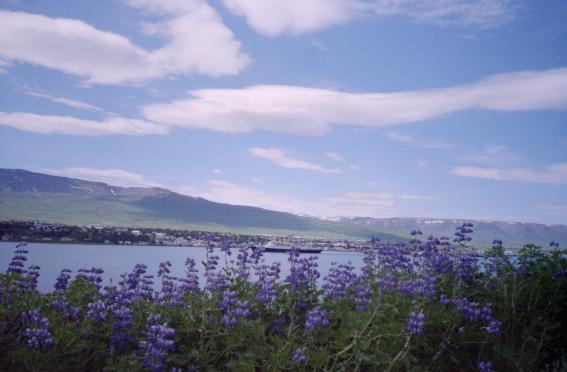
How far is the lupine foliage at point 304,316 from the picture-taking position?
4309 mm

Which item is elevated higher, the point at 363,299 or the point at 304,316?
the point at 363,299

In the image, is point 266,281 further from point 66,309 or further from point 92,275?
point 92,275

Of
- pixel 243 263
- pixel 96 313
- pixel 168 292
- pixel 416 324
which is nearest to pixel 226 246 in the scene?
pixel 243 263

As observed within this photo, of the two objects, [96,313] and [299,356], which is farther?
[96,313]

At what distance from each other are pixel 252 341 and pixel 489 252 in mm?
4288

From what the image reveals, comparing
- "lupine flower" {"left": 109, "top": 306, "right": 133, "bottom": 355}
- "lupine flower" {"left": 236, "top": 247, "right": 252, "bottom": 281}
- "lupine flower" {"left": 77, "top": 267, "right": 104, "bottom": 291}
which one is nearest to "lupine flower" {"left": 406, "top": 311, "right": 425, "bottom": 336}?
"lupine flower" {"left": 236, "top": 247, "right": 252, "bottom": 281}

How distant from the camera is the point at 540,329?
614cm

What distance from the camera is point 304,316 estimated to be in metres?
5.62

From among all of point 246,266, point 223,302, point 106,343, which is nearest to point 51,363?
point 106,343

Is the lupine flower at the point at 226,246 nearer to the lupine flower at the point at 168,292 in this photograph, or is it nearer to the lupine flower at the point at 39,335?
the lupine flower at the point at 168,292

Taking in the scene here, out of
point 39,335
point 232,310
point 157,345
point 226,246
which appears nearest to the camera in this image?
point 157,345

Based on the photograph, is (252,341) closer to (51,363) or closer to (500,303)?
(51,363)

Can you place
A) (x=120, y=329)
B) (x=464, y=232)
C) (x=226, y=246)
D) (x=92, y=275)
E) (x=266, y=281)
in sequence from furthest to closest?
(x=464, y=232), (x=226, y=246), (x=92, y=275), (x=266, y=281), (x=120, y=329)

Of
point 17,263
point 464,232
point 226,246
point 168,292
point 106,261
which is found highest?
point 464,232
